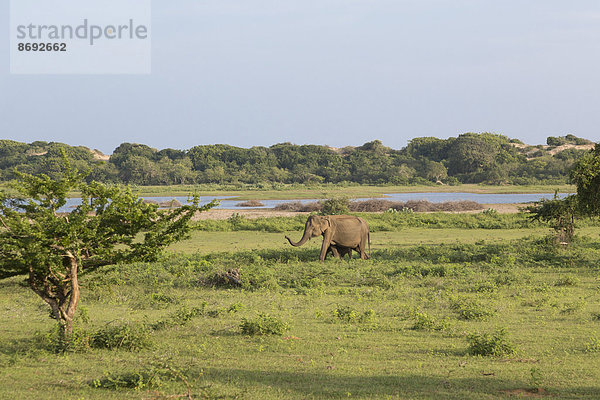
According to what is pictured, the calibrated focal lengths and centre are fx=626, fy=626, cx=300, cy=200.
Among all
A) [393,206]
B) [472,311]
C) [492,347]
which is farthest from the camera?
[393,206]

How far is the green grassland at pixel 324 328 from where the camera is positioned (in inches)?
316

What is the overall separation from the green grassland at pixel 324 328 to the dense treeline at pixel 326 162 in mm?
81142

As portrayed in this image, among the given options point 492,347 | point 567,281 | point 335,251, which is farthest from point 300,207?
point 492,347

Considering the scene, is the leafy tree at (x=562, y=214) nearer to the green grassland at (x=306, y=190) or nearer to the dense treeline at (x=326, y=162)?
the green grassland at (x=306, y=190)

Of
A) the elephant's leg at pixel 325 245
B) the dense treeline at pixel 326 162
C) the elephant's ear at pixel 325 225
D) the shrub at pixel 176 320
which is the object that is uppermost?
the dense treeline at pixel 326 162

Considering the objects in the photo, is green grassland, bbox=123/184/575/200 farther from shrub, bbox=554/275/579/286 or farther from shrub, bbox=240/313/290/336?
shrub, bbox=240/313/290/336

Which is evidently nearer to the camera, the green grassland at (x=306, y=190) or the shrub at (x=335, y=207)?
the shrub at (x=335, y=207)

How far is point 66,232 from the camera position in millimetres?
9164

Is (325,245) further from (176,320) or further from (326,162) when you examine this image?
(326,162)

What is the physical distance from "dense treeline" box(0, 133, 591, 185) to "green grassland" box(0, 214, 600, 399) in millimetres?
81142

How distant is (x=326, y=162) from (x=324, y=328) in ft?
364

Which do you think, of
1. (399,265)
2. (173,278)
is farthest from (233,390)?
(399,265)

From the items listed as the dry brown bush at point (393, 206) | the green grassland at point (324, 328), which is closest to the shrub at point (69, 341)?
the green grassland at point (324, 328)

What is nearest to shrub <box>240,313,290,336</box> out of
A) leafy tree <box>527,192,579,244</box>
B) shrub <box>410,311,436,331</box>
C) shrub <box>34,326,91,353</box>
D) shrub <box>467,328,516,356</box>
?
shrub <box>410,311,436,331</box>
